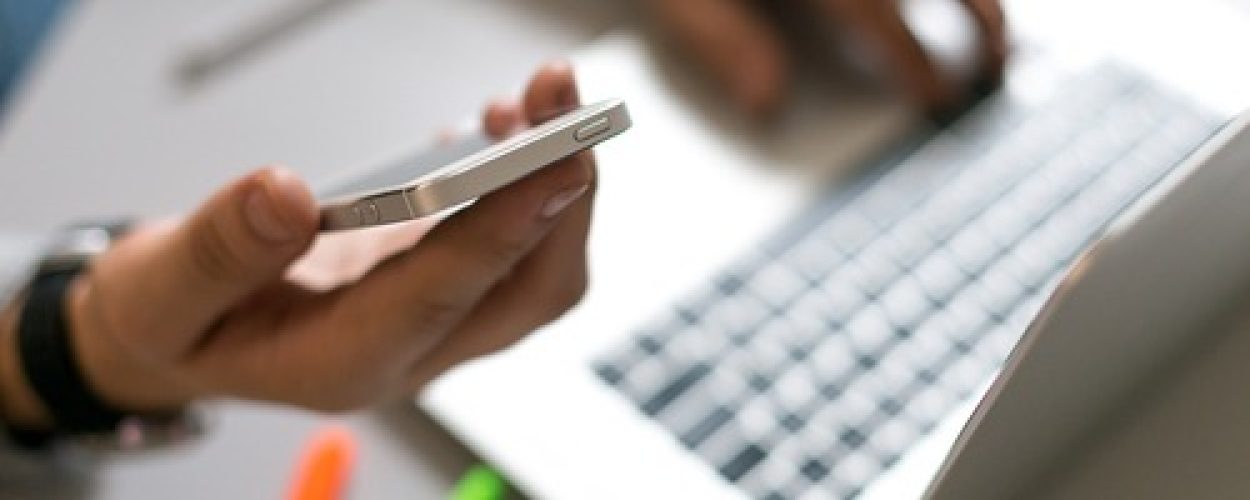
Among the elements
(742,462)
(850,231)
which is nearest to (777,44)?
(850,231)

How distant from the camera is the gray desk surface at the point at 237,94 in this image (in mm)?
719

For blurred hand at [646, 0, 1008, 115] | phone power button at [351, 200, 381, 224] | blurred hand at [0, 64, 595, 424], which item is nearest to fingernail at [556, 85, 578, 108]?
blurred hand at [0, 64, 595, 424]

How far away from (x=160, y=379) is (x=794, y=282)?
243 millimetres

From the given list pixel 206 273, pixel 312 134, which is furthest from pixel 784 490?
pixel 312 134

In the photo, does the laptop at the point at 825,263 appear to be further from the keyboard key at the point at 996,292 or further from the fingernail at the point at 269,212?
the fingernail at the point at 269,212

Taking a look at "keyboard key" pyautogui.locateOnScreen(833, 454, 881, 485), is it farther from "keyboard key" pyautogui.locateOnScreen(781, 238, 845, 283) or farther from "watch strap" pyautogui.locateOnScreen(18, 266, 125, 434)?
"watch strap" pyautogui.locateOnScreen(18, 266, 125, 434)

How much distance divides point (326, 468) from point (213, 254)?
14 cm

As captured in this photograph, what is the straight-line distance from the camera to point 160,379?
58 cm

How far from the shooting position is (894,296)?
60 centimetres

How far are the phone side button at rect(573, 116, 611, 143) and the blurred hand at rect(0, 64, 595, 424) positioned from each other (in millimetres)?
44

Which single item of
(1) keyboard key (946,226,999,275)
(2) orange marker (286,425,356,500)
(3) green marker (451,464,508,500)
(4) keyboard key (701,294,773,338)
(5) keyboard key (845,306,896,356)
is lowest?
(1) keyboard key (946,226,999,275)

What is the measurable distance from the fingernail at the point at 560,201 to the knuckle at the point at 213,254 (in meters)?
0.10

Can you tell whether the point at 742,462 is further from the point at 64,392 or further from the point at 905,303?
the point at 64,392

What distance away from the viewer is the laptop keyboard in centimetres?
55
